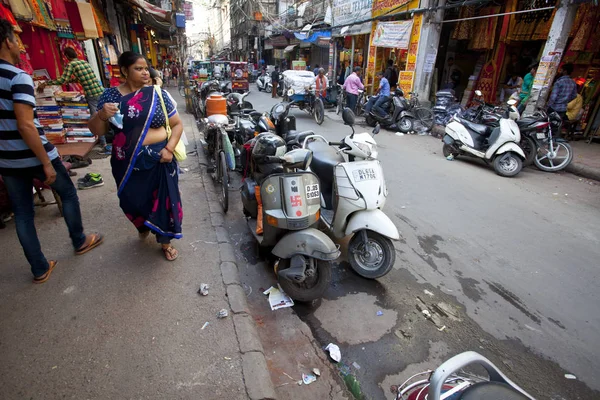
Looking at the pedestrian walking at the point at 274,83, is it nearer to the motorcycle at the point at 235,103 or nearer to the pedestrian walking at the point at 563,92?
the motorcycle at the point at 235,103

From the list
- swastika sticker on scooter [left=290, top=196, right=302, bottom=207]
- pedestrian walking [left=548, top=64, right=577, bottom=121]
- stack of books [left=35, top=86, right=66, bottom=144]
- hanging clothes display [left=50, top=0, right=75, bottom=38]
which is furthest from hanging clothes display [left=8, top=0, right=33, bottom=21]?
pedestrian walking [left=548, top=64, right=577, bottom=121]

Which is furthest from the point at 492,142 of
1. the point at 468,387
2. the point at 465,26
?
the point at 465,26

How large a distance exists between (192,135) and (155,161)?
5.71 meters

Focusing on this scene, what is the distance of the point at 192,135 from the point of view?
8.06m

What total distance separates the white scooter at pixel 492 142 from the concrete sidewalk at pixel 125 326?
5.76m

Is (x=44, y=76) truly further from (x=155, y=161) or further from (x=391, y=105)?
(x=391, y=105)

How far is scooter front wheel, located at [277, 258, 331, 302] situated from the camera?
2.70 m

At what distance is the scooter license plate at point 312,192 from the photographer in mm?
2783

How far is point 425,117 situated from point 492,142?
379cm

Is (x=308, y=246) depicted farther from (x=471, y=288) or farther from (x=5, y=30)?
(x=5, y=30)

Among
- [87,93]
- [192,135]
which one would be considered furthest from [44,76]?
[192,135]

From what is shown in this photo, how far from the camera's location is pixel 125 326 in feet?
7.36

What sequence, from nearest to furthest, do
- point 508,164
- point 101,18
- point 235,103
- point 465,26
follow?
1. point 508,164
2. point 235,103
3. point 101,18
4. point 465,26

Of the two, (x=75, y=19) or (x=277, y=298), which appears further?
(x=75, y=19)
